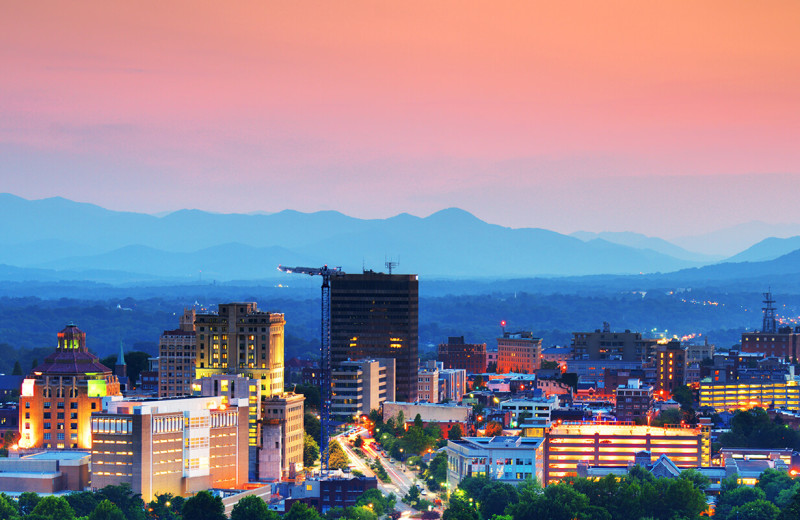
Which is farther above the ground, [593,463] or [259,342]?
[259,342]

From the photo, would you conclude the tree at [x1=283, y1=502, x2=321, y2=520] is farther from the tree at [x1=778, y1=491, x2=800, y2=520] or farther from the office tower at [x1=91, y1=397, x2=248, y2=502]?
the tree at [x1=778, y1=491, x2=800, y2=520]

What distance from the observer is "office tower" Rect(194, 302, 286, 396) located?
593ft

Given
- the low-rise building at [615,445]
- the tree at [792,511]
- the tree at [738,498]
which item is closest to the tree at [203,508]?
the tree at [738,498]

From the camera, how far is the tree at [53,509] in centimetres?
13612

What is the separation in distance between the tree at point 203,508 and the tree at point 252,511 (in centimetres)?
119

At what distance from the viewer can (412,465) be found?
179250 mm

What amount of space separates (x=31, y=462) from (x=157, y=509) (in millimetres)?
16963

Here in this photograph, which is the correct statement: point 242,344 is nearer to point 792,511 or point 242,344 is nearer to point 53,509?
point 53,509

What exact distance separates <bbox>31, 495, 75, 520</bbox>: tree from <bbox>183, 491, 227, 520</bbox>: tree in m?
9.20

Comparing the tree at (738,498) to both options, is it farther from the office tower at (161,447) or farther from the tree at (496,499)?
the office tower at (161,447)

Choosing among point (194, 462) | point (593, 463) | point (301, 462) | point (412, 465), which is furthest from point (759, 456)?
point (194, 462)

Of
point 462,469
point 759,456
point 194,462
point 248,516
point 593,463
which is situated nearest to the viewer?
point 248,516

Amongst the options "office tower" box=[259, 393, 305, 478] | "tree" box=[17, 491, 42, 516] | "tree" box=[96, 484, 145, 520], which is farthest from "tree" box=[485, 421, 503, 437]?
"tree" box=[17, 491, 42, 516]

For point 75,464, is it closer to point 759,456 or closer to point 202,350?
point 202,350
